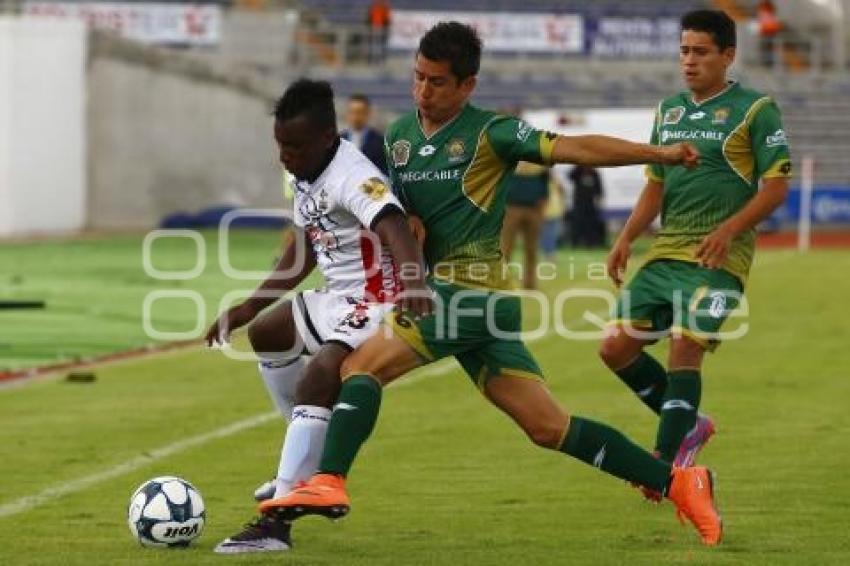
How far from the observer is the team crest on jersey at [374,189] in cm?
751

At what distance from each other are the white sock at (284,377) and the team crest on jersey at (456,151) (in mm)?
1049

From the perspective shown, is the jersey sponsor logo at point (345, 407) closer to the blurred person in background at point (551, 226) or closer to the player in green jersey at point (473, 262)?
the player in green jersey at point (473, 262)

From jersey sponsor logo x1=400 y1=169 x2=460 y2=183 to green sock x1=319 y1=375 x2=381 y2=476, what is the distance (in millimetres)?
802

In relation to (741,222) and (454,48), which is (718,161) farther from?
(454,48)

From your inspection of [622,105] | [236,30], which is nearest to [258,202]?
[236,30]

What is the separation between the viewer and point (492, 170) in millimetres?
7824

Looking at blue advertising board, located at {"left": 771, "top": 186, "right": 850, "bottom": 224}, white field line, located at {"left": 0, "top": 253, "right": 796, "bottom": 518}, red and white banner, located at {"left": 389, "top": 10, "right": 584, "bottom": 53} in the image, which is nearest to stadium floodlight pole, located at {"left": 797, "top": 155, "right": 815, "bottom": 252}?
blue advertising board, located at {"left": 771, "top": 186, "right": 850, "bottom": 224}

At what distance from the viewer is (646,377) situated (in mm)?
9758

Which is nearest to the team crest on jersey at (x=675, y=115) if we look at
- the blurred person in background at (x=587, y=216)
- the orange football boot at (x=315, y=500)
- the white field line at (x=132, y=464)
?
the orange football boot at (x=315, y=500)

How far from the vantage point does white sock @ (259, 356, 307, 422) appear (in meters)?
8.28

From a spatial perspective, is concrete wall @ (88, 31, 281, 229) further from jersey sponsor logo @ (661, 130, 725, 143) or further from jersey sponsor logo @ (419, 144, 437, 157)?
jersey sponsor logo @ (419, 144, 437, 157)

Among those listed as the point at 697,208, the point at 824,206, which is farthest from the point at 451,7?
the point at 697,208

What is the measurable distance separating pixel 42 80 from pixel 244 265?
11208 mm

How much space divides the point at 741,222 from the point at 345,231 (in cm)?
192
